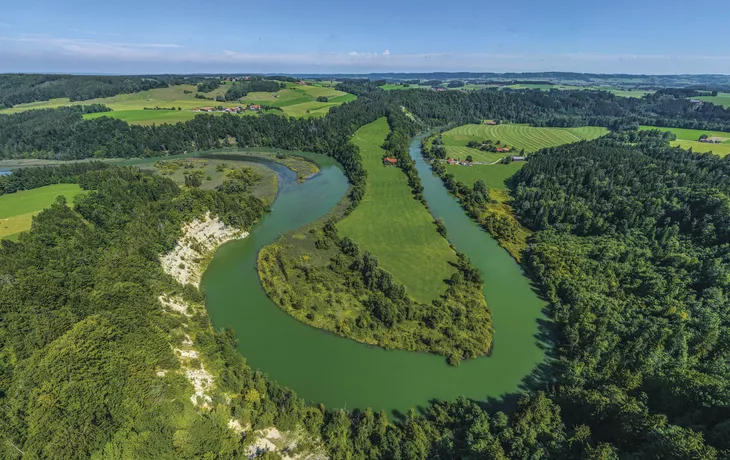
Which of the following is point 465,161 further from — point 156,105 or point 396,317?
point 156,105

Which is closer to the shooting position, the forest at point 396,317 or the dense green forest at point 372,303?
the forest at point 396,317

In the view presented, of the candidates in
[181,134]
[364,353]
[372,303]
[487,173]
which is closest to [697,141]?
[487,173]

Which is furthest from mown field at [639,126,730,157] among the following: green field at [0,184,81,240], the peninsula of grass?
green field at [0,184,81,240]

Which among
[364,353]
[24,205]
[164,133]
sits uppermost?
[164,133]

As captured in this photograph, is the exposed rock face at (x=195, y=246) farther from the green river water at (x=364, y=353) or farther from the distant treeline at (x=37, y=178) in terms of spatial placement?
the distant treeline at (x=37, y=178)

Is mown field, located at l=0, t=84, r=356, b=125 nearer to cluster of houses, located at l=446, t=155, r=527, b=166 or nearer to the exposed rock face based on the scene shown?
cluster of houses, located at l=446, t=155, r=527, b=166

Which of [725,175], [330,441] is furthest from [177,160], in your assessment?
[725,175]

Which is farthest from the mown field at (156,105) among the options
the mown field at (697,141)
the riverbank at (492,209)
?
the mown field at (697,141)
